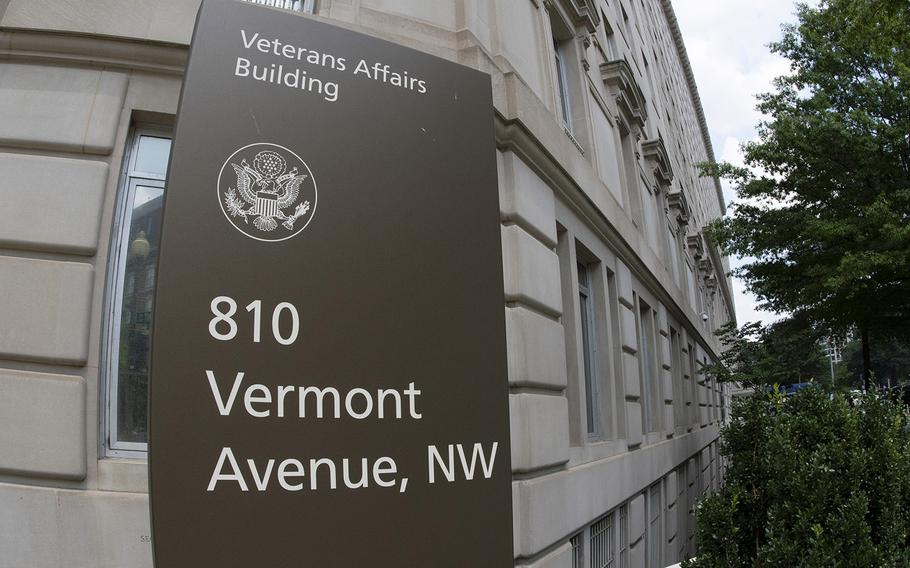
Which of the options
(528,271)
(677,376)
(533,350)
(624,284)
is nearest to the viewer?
(533,350)

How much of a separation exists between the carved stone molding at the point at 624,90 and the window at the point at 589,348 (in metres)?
5.48

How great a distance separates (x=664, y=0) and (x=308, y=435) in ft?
122

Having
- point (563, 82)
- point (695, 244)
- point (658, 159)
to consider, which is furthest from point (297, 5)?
point (695, 244)

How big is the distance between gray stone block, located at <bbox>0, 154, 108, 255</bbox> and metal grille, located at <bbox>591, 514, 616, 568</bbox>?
24.5 feet

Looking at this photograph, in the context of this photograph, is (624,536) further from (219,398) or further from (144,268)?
(219,398)

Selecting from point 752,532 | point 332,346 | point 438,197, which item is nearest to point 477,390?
point 332,346

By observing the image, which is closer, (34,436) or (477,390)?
(477,390)

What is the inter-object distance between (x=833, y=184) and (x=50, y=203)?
17.2 m

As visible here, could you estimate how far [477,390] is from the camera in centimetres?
370

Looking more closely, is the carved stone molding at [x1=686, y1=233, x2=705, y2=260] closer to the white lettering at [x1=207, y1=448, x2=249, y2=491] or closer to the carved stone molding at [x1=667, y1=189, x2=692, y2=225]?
the carved stone molding at [x1=667, y1=189, x2=692, y2=225]

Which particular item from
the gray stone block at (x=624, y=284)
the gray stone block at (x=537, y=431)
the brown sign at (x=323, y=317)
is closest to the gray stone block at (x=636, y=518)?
the gray stone block at (x=624, y=284)

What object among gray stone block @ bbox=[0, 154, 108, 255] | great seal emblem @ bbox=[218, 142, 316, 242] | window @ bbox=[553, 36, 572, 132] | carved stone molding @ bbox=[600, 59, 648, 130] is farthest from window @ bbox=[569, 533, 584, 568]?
carved stone molding @ bbox=[600, 59, 648, 130]

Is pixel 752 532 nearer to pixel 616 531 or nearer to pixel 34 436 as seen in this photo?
pixel 616 531

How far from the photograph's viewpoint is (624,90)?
14539 millimetres
